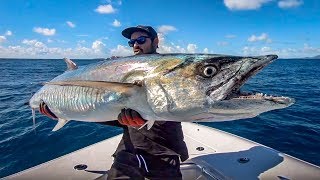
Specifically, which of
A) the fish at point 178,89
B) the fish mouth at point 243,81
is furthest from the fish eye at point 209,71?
the fish mouth at point 243,81

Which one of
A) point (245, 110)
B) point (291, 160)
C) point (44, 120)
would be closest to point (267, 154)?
point (291, 160)

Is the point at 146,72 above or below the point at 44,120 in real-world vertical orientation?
above

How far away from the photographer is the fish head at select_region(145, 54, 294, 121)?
1858 mm

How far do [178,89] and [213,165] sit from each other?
2722mm

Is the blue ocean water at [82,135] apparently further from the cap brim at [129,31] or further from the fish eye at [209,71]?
the fish eye at [209,71]

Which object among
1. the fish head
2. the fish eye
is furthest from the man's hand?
the fish eye

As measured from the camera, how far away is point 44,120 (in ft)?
39.8

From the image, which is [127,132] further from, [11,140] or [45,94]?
[11,140]

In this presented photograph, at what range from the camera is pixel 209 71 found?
200 centimetres

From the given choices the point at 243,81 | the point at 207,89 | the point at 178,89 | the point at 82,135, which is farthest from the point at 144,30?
the point at 82,135

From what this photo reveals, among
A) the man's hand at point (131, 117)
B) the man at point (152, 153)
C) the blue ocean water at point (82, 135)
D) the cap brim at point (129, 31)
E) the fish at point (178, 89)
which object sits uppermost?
the cap brim at point (129, 31)

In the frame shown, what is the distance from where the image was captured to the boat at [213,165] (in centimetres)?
416

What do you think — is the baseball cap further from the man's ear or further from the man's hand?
the man's hand

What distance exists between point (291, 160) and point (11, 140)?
817 cm
